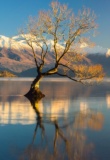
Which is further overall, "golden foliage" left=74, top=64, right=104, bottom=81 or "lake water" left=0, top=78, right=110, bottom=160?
"golden foliage" left=74, top=64, right=104, bottom=81

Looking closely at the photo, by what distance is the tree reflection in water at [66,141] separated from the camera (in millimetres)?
17688

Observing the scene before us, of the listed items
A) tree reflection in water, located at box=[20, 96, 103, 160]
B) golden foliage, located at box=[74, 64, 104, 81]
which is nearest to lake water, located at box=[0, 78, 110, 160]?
tree reflection in water, located at box=[20, 96, 103, 160]

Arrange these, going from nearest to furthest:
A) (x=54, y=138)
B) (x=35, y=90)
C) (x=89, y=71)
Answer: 1. (x=54, y=138)
2. (x=89, y=71)
3. (x=35, y=90)

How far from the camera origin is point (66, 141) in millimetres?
21328

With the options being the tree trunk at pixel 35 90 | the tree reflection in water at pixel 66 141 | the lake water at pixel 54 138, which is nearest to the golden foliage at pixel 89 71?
the tree trunk at pixel 35 90

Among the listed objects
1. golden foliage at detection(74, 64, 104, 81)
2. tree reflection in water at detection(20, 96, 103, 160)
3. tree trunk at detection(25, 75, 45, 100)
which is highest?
golden foliage at detection(74, 64, 104, 81)

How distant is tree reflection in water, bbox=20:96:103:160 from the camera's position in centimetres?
1769

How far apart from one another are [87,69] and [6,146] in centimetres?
4409

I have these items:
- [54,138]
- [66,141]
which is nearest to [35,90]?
[54,138]

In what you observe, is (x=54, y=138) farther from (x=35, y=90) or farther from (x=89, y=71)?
(x=35, y=90)

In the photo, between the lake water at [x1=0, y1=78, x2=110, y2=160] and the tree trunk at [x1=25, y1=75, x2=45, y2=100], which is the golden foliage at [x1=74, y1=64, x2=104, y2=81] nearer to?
the tree trunk at [x1=25, y1=75, x2=45, y2=100]

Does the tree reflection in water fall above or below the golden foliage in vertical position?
below

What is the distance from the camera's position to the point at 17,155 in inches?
703

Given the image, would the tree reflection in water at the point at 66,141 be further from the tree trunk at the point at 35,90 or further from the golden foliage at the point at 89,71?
the tree trunk at the point at 35,90
